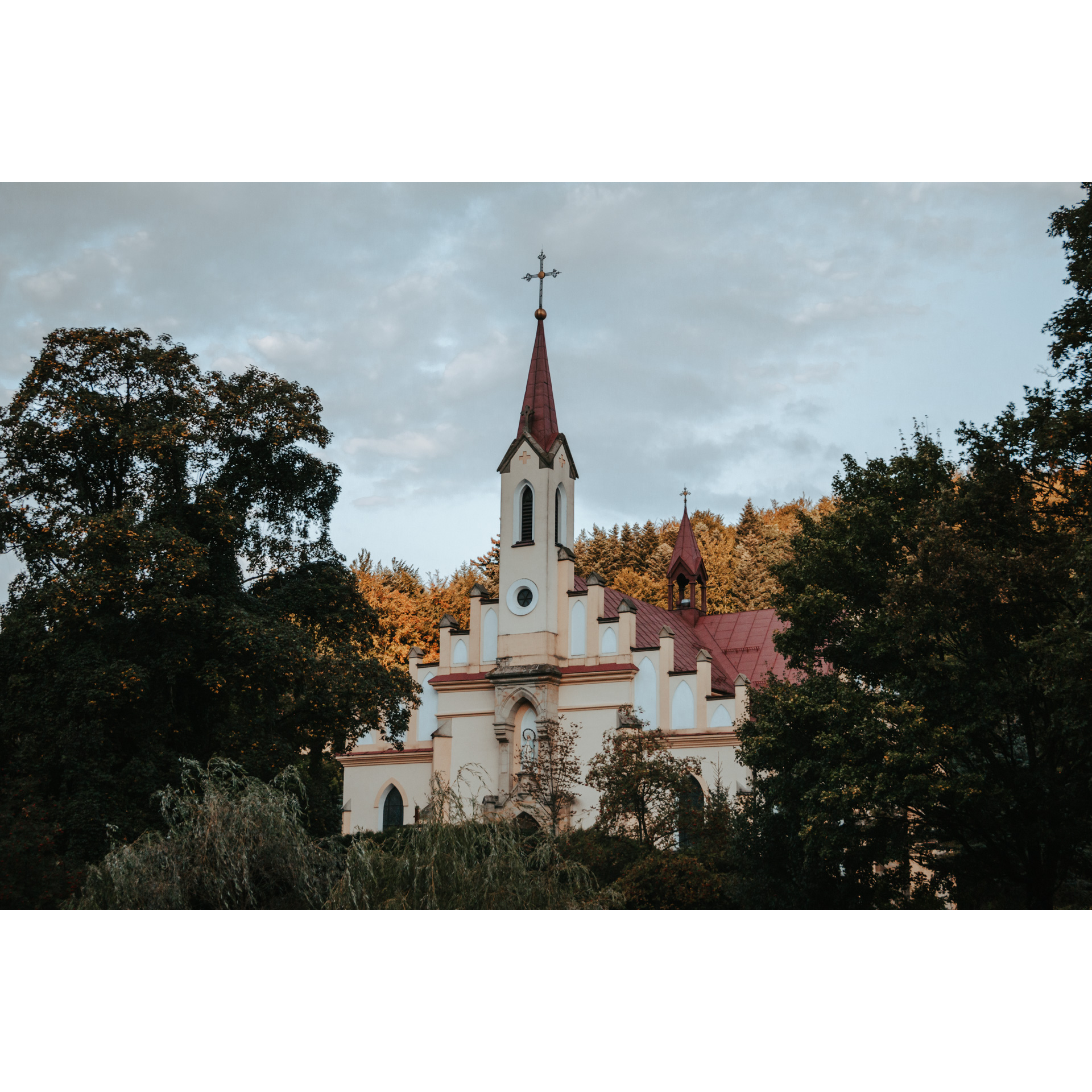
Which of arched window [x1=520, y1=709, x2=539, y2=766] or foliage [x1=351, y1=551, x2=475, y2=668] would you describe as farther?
foliage [x1=351, y1=551, x2=475, y2=668]

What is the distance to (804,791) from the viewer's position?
814 inches

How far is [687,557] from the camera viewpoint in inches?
1716

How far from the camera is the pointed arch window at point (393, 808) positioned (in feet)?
122

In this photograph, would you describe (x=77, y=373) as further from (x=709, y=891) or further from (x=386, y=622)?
(x=386, y=622)

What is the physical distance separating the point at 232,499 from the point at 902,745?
15069 mm

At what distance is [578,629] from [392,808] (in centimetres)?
829

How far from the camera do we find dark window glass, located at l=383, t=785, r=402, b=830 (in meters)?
37.2

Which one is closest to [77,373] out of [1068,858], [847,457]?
[847,457]

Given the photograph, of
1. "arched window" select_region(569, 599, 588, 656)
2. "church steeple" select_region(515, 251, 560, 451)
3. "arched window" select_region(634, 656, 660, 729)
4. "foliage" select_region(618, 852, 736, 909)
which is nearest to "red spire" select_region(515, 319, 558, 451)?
"church steeple" select_region(515, 251, 560, 451)

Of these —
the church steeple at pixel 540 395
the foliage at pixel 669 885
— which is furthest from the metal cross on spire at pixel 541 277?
the foliage at pixel 669 885

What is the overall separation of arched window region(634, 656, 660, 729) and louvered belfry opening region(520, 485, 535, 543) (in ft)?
18.1

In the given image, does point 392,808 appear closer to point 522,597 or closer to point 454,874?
point 522,597

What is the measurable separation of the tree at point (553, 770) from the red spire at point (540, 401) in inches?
418

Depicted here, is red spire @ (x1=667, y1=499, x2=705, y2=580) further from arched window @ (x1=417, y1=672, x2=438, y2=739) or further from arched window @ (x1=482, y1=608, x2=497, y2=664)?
arched window @ (x1=417, y1=672, x2=438, y2=739)
